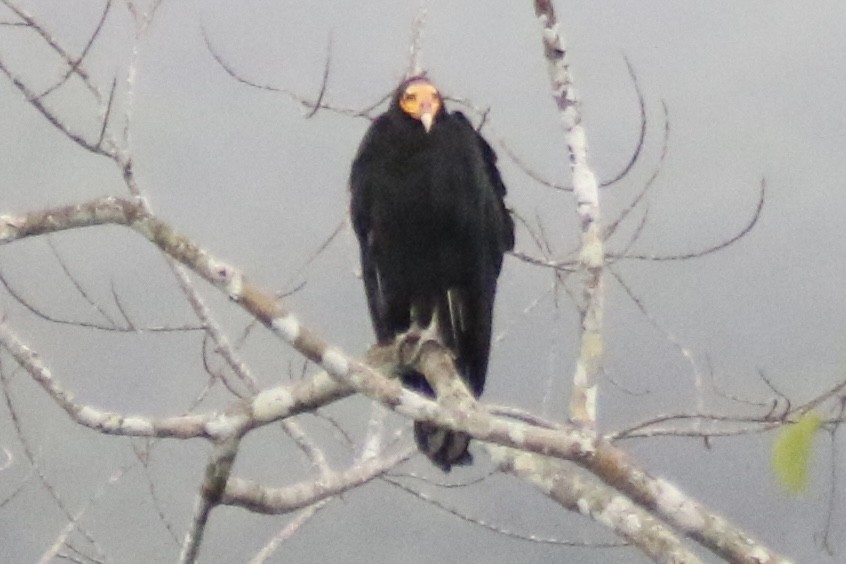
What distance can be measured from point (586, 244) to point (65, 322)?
221 centimetres

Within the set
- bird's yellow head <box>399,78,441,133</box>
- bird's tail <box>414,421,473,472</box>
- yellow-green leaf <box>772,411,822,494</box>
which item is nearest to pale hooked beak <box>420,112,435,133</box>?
bird's yellow head <box>399,78,441,133</box>

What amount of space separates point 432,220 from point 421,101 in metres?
0.33

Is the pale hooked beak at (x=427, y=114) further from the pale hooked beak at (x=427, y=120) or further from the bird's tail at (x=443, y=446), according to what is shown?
the bird's tail at (x=443, y=446)

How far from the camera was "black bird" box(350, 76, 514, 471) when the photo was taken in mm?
2945

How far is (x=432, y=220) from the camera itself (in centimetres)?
294

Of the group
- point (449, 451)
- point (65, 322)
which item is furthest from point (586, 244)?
point (65, 322)

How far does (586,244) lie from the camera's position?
1939 millimetres

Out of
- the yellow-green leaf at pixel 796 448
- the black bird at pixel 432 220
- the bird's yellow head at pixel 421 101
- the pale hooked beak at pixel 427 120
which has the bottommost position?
the yellow-green leaf at pixel 796 448

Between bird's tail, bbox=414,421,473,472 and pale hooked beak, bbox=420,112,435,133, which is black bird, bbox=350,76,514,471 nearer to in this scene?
pale hooked beak, bbox=420,112,435,133

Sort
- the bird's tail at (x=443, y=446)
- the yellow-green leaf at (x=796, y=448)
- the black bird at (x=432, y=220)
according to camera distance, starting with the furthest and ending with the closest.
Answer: the black bird at (x=432, y=220)
the bird's tail at (x=443, y=446)
the yellow-green leaf at (x=796, y=448)

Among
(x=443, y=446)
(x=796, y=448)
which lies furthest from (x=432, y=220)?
(x=796, y=448)

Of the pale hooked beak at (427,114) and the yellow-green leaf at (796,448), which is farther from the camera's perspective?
the pale hooked beak at (427,114)

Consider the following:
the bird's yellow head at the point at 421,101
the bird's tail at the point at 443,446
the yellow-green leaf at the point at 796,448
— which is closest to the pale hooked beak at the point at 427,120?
the bird's yellow head at the point at 421,101

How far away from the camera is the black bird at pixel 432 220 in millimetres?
2945
